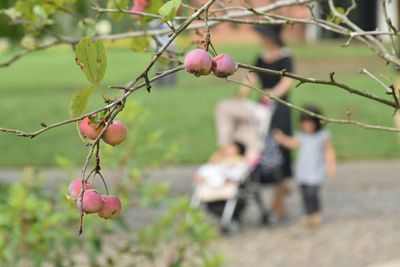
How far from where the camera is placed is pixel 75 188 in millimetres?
1631

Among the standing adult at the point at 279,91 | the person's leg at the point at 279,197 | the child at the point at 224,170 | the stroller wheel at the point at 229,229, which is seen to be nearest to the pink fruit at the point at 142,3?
the child at the point at 224,170

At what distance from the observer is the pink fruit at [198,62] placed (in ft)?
4.95

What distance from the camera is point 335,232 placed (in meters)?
8.05

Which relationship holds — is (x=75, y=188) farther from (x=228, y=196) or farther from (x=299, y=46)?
(x=299, y=46)

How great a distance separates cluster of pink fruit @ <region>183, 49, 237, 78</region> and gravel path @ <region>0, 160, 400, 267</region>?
4.43m

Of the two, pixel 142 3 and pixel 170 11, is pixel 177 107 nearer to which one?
pixel 142 3

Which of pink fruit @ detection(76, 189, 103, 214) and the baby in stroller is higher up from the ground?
pink fruit @ detection(76, 189, 103, 214)

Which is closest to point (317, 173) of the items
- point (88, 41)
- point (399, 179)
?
point (399, 179)

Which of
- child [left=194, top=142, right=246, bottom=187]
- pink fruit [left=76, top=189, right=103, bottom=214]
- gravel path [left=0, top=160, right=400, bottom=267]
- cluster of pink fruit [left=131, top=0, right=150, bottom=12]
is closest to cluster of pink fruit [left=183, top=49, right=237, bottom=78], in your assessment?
pink fruit [left=76, top=189, right=103, bottom=214]

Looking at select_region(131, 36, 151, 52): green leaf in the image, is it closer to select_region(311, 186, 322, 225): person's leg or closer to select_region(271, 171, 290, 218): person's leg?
select_region(311, 186, 322, 225): person's leg

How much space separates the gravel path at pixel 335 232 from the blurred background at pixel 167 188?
1cm

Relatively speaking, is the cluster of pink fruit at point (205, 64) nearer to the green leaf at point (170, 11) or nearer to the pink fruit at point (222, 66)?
the pink fruit at point (222, 66)

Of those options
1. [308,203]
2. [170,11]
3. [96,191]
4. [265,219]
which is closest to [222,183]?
[265,219]

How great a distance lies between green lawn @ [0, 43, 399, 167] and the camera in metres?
12.4
